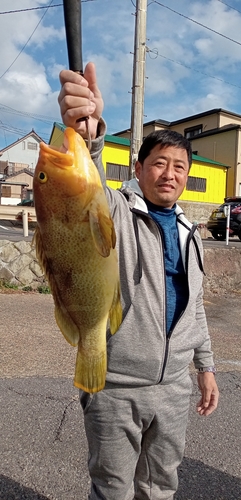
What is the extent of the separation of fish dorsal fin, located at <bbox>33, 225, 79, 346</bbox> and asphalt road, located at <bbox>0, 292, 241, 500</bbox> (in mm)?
1383

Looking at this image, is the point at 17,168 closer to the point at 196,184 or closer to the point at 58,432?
the point at 196,184

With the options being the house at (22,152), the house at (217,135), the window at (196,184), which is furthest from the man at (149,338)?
the house at (22,152)

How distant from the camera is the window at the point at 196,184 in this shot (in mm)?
23844

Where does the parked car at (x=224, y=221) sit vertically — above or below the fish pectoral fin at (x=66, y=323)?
above

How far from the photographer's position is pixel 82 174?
1.42m

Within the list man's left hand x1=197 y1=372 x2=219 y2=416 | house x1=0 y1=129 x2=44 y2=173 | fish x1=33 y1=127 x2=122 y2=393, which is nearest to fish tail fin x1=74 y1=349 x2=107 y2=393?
fish x1=33 y1=127 x2=122 y2=393

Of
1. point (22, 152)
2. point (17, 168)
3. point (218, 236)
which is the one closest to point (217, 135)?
point (218, 236)

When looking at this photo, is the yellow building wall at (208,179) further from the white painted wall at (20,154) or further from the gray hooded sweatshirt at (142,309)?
the white painted wall at (20,154)

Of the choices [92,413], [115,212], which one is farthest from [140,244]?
[92,413]

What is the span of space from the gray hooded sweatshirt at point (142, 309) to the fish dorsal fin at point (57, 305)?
11.1 inches

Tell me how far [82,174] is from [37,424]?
2.35 metres

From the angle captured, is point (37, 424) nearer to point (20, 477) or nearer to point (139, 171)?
point (20, 477)

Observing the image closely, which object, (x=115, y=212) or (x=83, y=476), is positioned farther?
(x=83, y=476)

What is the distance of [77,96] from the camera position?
1451mm
